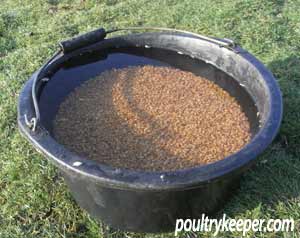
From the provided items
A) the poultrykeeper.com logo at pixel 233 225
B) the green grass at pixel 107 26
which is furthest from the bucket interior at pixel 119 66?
the poultrykeeper.com logo at pixel 233 225

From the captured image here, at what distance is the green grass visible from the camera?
2.05 meters

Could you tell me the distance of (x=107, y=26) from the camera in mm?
3480

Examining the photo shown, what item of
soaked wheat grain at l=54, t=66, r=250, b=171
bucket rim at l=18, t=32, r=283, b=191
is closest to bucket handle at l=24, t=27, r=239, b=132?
soaked wheat grain at l=54, t=66, r=250, b=171

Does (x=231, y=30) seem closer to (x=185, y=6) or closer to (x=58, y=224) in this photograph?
(x=185, y=6)

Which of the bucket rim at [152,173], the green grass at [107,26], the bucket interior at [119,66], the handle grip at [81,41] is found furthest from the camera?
the handle grip at [81,41]

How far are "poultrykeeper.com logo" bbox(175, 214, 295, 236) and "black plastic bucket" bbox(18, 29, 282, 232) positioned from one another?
1.9 inches

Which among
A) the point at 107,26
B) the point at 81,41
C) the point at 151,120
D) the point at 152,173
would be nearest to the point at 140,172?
the point at 152,173

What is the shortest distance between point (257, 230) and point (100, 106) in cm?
95

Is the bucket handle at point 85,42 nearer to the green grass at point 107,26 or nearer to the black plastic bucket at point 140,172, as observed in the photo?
the black plastic bucket at point 140,172

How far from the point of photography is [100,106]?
7.35 feet

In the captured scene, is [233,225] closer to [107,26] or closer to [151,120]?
[151,120]

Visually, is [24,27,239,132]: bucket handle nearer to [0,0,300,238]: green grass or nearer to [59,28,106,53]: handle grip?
[59,28,106,53]: handle grip

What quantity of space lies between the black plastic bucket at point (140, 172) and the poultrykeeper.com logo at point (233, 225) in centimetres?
5

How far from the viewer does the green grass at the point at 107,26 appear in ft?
6.72
